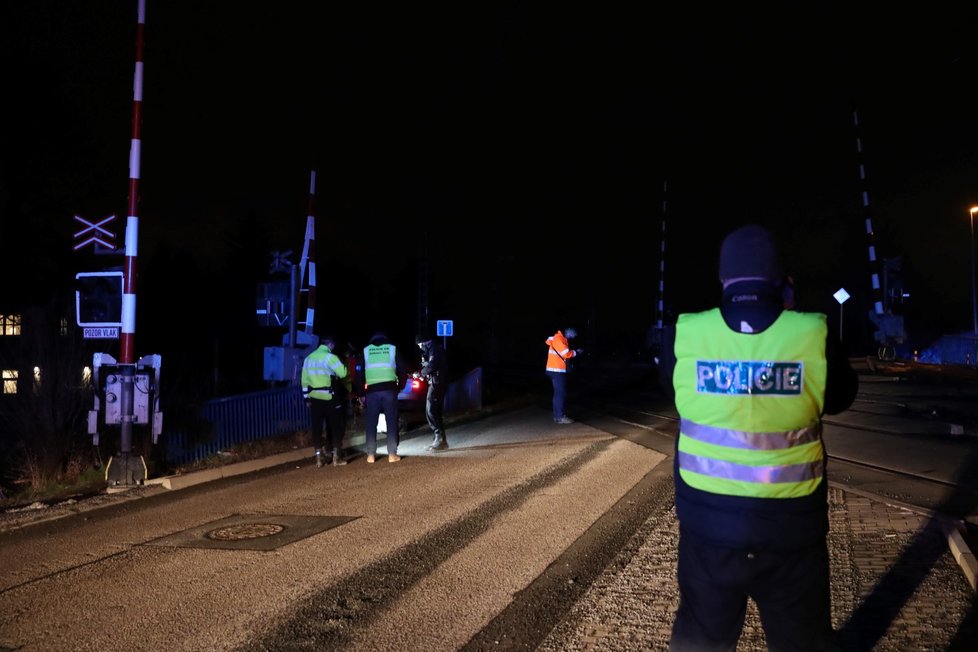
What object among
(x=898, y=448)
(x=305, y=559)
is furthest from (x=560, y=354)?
(x=305, y=559)

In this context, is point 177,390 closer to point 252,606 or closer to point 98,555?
point 98,555

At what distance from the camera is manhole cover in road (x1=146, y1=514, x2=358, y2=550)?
7.07m

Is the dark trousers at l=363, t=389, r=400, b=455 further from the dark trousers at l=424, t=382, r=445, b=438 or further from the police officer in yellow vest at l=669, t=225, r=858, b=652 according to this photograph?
the police officer in yellow vest at l=669, t=225, r=858, b=652

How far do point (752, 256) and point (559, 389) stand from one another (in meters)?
14.1

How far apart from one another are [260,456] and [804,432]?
1067 centimetres

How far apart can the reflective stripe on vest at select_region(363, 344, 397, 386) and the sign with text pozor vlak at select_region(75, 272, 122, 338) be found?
320 cm

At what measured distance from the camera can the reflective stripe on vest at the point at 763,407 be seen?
2.87 meters

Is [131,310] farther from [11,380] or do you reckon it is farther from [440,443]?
[11,380]

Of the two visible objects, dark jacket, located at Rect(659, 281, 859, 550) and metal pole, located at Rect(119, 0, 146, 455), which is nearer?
dark jacket, located at Rect(659, 281, 859, 550)

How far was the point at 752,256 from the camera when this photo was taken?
3.07 m

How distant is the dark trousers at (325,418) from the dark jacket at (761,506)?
927cm

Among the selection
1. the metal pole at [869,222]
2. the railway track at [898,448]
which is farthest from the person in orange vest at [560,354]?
the metal pole at [869,222]

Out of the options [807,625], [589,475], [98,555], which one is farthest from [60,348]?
[807,625]

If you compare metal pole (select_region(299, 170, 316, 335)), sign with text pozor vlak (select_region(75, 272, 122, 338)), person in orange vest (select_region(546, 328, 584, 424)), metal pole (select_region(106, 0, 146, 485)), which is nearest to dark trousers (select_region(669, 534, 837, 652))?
metal pole (select_region(106, 0, 146, 485))
